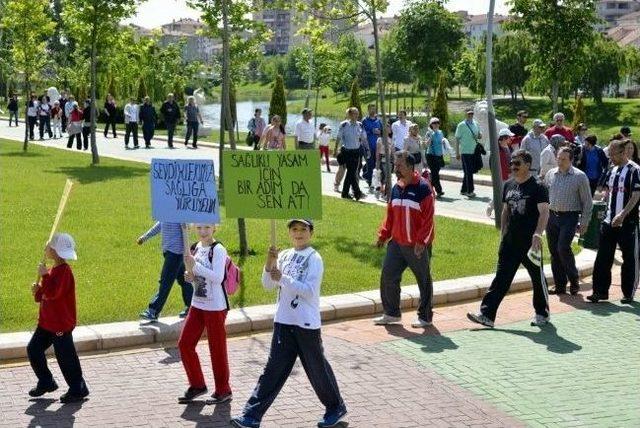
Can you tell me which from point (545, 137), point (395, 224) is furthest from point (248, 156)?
point (545, 137)

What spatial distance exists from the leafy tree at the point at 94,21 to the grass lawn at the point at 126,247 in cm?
510

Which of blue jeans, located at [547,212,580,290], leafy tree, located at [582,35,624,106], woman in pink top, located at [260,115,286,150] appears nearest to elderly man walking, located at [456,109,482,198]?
woman in pink top, located at [260,115,286,150]

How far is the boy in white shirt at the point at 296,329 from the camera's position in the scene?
743 centimetres

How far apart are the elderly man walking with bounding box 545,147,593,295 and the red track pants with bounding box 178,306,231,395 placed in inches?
212

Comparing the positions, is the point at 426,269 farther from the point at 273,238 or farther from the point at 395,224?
the point at 273,238

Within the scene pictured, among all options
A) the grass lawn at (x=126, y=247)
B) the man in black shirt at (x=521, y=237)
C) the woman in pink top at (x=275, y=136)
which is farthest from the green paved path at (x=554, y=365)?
the woman in pink top at (x=275, y=136)

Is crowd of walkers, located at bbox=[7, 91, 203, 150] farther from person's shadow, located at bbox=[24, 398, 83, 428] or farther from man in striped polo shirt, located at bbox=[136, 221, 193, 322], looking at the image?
person's shadow, located at bbox=[24, 398, 83, 428]

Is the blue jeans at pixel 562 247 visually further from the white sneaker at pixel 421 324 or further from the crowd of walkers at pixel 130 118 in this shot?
the crowd of walkers at pixel 130 118

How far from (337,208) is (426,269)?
28.1 feet

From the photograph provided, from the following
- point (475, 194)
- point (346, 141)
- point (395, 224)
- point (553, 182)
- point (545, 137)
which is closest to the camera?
point (395, 224)

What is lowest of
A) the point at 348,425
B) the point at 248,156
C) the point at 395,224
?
the point at 348,425

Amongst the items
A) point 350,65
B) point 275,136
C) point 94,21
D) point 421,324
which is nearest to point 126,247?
point 421,324

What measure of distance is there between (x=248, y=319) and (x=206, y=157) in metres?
20.6

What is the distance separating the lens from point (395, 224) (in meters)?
10.6
